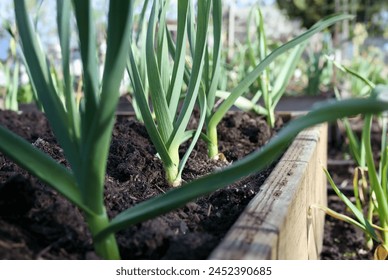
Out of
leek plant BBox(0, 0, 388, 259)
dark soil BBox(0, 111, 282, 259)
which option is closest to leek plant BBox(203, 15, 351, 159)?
dark soil BBox(0, 111, 282, 259)

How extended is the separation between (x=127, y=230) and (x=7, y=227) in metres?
0.13

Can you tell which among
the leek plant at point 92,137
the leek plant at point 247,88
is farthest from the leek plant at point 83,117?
the leek plant at point 247,88

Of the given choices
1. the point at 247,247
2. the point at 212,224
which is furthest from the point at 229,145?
the point at 247,247

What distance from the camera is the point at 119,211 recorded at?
0.71 meters

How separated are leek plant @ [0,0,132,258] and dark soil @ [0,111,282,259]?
4 cm

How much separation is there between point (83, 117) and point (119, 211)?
196mm

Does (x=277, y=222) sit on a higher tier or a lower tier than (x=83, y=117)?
lower

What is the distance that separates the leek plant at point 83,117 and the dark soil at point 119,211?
4 centimetres

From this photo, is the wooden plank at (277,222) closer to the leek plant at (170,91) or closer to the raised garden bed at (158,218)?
Answer: the raised garden bed at (158,218)

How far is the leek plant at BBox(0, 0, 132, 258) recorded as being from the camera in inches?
19.7

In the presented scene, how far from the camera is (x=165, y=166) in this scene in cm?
93

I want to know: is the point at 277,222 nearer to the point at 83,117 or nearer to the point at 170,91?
the point at 83,117

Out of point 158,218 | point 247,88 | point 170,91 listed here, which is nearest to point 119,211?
point 158,218
